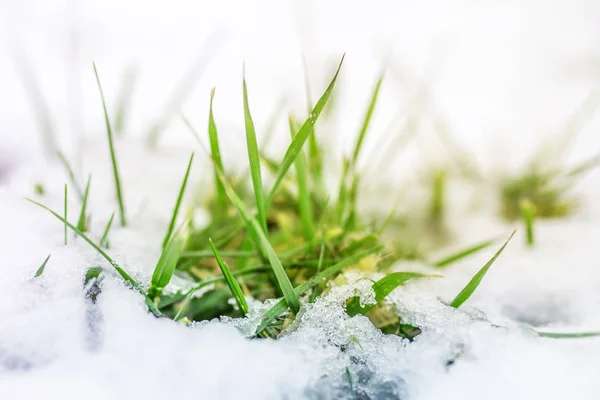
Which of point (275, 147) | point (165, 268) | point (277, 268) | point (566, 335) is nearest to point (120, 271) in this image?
point (165, 268)

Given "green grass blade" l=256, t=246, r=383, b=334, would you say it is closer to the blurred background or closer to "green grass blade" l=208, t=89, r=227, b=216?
"green grass blade" l=208, t=89, r=227, b=216

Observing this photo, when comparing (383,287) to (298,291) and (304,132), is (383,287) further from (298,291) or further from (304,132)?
(304,132)

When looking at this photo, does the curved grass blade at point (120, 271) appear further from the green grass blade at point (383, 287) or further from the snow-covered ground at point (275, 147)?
the green grass blade at point (383, 287)

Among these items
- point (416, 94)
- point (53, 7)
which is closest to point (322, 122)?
point (416, 94)

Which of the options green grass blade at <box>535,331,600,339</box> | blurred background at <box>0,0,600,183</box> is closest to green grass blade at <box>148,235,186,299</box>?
green grass blade at <box>535,331,600,339</box>

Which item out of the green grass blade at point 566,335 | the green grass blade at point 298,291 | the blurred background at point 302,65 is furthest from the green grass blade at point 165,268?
the blurred background at point 302,65
